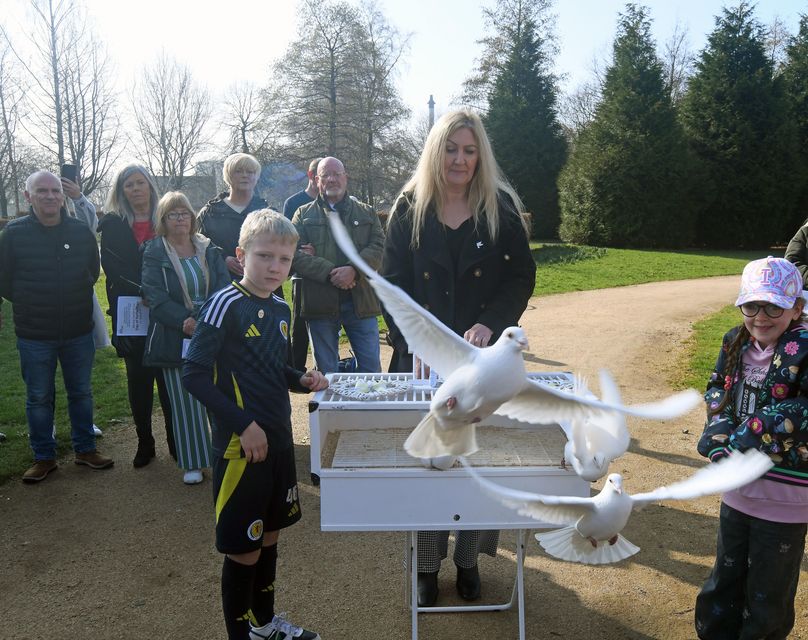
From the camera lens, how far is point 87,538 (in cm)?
421

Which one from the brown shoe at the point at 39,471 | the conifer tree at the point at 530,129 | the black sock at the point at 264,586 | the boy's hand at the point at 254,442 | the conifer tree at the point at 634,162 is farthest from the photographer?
the conifer tree at the point at 530,129

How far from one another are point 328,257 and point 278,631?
3377 millimetres

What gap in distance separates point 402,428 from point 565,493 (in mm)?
829

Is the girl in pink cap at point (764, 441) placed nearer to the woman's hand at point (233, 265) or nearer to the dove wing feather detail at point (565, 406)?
the dove wing feather detail at point (565, 406)

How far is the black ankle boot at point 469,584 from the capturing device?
3484 millimetres

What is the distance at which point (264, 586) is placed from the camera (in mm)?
2932

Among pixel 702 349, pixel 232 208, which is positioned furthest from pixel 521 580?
pixel 702 349

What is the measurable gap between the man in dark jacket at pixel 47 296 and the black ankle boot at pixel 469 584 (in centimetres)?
354

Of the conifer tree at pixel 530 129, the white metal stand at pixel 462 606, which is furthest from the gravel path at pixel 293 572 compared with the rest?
the conifer tree at pixel 530 129

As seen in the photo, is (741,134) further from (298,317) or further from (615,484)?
(615,484)

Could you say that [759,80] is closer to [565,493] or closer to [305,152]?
[305,152]

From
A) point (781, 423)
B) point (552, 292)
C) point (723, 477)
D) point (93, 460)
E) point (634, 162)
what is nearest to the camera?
point (723, 477)

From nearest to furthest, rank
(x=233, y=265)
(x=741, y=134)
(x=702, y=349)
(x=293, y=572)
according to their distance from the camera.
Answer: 1. (x=293, y=572)
2. (x=233, y=265)
3. (x=702, y=349)
4. (x=741, y=134)

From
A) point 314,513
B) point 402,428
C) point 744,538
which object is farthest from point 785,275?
point 314,513
